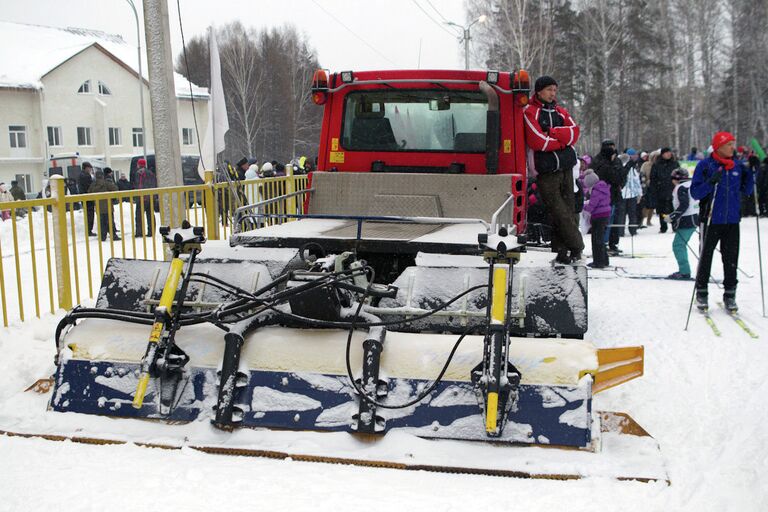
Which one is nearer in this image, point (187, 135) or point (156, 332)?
point (156, 332)

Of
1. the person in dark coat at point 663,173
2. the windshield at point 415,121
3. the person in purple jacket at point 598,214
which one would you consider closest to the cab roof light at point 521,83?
the windshield at point 415,121

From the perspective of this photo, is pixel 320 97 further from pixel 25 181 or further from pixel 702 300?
pixel 25 181

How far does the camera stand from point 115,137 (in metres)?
45.5

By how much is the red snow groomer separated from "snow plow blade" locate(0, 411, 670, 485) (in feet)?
0.07

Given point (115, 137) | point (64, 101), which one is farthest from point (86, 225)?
point (115, 137)

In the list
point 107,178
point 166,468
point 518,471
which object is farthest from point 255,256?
point 107,178

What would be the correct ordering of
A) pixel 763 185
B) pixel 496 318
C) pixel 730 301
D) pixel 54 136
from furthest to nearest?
pixel 54 136, pixel 763 185, pixel 730 301, pixel 496 318

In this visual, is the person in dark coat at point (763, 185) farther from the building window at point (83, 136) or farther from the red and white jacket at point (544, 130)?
the building window at point (83, 136)

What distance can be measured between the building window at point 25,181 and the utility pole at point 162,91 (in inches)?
1297

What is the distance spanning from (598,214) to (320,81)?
6118 millimetres

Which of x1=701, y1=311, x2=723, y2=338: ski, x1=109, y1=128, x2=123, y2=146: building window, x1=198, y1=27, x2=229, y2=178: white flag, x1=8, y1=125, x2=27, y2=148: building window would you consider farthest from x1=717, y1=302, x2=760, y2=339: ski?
x1=109, y1=128, x2=123, y2=146: building window

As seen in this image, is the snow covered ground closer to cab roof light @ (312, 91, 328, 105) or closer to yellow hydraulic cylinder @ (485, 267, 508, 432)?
yellow hydraulic cylinder @ (485, 267, 508, 432)

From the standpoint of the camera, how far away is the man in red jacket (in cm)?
637

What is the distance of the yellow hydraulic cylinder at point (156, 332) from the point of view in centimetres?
392
